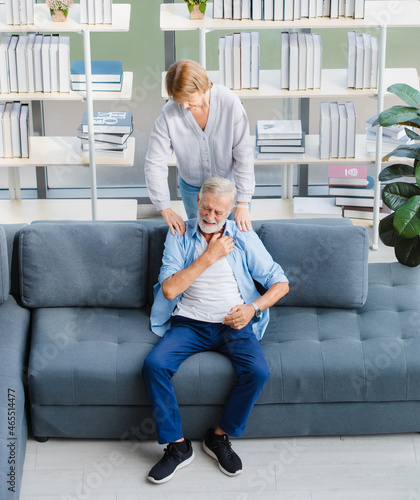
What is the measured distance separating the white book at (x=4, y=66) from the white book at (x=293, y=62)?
5.24 ft

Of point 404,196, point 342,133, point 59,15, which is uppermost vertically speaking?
point 59,15

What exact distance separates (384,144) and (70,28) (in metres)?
1.97

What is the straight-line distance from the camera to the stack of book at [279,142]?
5008 millimetres

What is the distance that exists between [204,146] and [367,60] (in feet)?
5.45

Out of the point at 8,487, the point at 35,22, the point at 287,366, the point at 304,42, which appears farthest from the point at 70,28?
the point at 8,487

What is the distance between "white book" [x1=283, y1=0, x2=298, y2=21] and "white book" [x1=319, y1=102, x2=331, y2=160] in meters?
0.62

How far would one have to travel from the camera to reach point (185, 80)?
325cm

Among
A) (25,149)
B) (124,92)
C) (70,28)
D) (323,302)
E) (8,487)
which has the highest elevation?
(70,28)

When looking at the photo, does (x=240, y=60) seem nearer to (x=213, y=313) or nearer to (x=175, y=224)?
(x=175, y=224)

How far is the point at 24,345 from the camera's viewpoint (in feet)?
11.3

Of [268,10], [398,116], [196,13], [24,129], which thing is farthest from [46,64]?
[398,116]

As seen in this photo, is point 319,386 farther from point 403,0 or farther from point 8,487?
point 403,0

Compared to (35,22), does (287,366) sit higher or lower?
lower

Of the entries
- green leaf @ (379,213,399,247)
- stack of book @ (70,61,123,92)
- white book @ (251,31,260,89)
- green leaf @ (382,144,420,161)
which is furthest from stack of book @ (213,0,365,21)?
green leaf @ (379,213,399,247)
